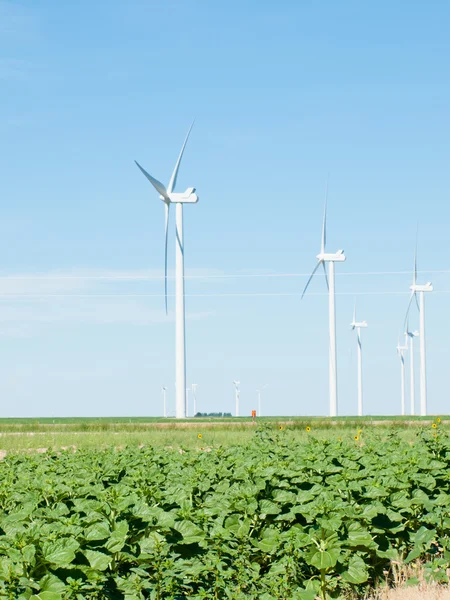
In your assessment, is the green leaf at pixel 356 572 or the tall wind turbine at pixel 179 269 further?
the tall wind turbine at pixel 179 269

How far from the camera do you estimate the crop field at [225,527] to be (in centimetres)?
752

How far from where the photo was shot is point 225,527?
Result: 9.14 m

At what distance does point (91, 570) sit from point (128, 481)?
3850mm

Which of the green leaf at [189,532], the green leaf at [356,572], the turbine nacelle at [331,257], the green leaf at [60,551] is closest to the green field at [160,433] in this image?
the green leaf at [356,572]

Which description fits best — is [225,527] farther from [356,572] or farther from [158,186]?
[158,186]

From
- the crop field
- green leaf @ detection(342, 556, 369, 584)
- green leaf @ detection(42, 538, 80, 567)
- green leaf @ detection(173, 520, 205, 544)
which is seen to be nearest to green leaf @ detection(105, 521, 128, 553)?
the crop field

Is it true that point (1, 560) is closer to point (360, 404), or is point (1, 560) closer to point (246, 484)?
point (246, 484)

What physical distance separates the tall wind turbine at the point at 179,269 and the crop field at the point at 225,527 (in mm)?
40279

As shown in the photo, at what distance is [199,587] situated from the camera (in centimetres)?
837

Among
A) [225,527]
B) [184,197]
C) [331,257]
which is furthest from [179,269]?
[225,527]

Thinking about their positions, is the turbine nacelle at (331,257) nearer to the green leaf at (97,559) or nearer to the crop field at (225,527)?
the crop field at (225,527)

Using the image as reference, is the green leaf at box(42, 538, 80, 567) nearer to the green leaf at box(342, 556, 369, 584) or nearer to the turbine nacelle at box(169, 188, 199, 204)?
the green leaf at box(342, 556, 369, 584)

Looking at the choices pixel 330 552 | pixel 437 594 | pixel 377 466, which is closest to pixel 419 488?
pixel 377 466

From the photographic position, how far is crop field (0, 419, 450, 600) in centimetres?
752
